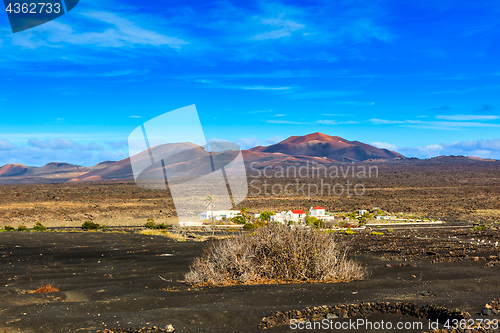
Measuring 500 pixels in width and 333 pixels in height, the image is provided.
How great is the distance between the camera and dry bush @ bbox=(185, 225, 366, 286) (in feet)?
35.3

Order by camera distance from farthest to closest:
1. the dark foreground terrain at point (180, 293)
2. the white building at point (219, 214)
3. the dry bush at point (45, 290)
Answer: the white building at point (219, 214) < the dry bush at point (45, 290) < the dark foreground terrain at point (180, 293)

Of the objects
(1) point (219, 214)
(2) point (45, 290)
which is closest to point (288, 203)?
(1) point (219, 214)

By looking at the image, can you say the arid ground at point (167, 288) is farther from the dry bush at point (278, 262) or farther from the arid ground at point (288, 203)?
the arid ground at point (288, 203)

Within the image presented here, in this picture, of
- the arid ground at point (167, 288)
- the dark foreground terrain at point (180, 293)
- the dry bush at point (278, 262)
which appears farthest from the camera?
the dry bush at point (278, 262)

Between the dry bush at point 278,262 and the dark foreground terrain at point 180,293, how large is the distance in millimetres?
607

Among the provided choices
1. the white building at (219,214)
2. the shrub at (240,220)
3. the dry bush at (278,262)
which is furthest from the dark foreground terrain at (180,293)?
the white building at (219,214)

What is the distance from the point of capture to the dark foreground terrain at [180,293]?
23.1 ft

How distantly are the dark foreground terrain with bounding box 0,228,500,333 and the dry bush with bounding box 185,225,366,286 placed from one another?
61cm

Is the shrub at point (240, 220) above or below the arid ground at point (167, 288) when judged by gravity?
below

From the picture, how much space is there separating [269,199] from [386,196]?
20.5m

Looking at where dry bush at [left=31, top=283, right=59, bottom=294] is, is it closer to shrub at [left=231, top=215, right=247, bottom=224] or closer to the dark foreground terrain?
the dark foreground terrain

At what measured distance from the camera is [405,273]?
40.1ft

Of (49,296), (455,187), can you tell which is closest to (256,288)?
(49,296)

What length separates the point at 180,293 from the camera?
9289 millimetres
